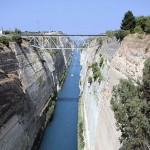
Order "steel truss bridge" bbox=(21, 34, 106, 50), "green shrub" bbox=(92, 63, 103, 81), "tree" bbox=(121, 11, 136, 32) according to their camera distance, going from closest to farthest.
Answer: "tree" bbox=(121, 11, 136, 32) → "green shrub" bbox=(92, 63, 103, 81) → "steel truss bridge" bbox=(21, 34, 106, 50)

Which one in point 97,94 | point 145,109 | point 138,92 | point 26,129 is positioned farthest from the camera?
point 97,94

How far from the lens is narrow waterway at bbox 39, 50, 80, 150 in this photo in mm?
30250

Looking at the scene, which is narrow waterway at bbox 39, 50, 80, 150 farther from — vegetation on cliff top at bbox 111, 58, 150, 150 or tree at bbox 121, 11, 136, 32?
vegetation on cliff top at bbox 111, 58, 150, 150

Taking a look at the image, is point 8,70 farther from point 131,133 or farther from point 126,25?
point 131,133

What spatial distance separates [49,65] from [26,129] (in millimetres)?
24026

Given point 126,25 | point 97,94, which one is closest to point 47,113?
point 97,94

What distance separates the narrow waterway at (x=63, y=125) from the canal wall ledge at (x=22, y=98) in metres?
0.84

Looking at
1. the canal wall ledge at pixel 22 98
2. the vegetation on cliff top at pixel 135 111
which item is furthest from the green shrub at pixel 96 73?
the vegetation on cliff top at pixel 135 111

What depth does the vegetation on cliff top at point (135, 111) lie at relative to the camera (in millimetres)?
12914

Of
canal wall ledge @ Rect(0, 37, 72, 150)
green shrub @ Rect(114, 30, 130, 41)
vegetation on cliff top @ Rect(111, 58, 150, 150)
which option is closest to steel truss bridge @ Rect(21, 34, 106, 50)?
canal wall ledge @ Rect(0, 37, 72, 150)

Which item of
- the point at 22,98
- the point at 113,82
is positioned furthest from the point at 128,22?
the point at 22,98

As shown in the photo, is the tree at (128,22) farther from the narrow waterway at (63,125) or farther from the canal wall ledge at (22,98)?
the narrow waterway at (63,125)

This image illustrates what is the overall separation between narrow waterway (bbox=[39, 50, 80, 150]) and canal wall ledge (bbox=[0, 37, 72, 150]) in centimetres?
84

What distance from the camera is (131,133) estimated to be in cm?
1330
